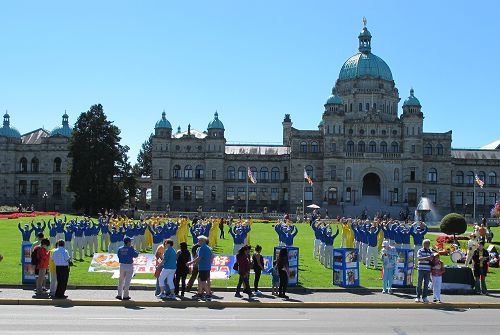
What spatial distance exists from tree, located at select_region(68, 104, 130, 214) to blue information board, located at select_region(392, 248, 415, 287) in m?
54.4

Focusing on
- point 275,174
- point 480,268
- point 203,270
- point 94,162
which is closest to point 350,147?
point 275,174

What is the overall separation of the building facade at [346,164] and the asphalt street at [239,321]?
215ft

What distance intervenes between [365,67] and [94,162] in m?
41.0

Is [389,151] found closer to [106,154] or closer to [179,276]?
[106,154]

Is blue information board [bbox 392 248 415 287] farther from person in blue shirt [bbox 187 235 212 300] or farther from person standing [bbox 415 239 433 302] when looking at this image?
person in blue shirt [bbox 187 235 212 300]

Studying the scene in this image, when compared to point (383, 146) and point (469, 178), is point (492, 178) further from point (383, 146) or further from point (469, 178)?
point (383, 146)

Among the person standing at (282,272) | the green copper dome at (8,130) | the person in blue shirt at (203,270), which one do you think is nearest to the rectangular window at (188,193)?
the green copper dome at (8,130)

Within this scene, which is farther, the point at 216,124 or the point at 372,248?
the point at 216,124

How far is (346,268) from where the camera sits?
2305cm

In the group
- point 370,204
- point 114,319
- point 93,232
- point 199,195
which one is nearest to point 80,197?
point 199,195

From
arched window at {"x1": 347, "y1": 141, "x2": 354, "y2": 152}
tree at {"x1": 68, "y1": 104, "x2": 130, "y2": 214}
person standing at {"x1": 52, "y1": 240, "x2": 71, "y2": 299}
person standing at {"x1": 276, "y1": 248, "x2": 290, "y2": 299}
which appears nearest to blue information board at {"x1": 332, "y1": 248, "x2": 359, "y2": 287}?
person standing at {"x1": 276, "y1": 248, "x2": 290, "y2": 299}

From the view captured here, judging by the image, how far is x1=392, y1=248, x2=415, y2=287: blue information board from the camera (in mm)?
23031

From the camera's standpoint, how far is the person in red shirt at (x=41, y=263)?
20.5m

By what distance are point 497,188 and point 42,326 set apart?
86.3 metres
